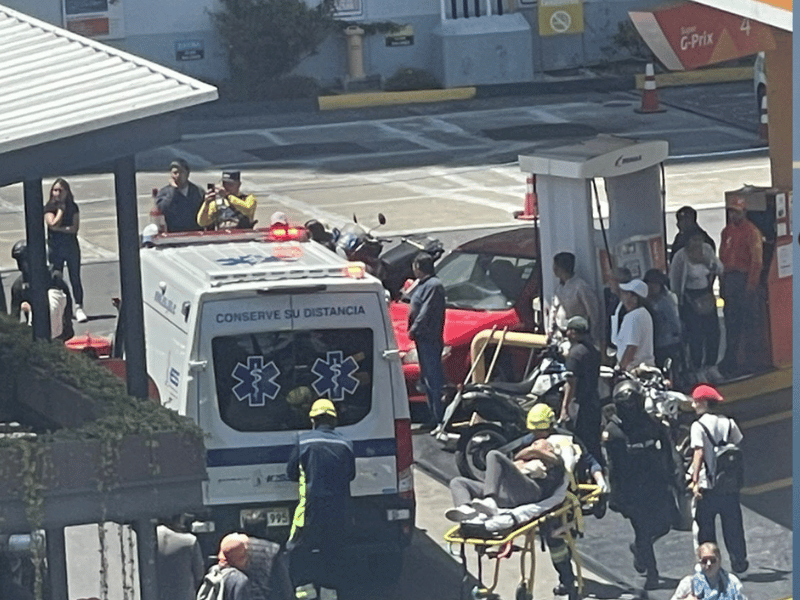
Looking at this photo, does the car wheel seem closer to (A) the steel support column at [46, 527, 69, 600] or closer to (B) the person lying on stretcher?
(B) the person lying on stretcher

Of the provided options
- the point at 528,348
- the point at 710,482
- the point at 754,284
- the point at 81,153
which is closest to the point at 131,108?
the point at 81,153

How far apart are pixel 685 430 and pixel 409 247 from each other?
5312 millimetres

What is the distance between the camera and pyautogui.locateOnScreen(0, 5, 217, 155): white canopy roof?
688 centimetres

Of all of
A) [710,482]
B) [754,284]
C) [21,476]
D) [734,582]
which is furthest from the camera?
[754,284]

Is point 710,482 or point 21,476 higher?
point 21,476

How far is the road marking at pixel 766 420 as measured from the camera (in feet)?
49.7

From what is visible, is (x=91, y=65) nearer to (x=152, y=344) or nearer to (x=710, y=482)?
(x=152, y=344)

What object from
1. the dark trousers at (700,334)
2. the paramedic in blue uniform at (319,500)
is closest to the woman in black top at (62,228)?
the dark trousers at (700,334)

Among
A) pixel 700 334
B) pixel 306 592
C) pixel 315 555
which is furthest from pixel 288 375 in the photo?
pixel 700 334

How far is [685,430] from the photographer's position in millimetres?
12930

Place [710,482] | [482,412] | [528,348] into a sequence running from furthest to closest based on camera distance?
[528,348]
[482,412]
[710,482]

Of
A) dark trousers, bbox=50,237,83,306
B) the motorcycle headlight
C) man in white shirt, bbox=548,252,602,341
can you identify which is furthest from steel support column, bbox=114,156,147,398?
dark trousers, bbox=50,237,83,306

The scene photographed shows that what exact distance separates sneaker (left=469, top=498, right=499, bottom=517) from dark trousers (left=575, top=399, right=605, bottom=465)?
239 cm

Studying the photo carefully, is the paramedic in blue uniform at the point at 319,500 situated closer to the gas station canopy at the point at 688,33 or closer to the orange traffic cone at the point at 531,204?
the gas station canopy at the point at 688,33
